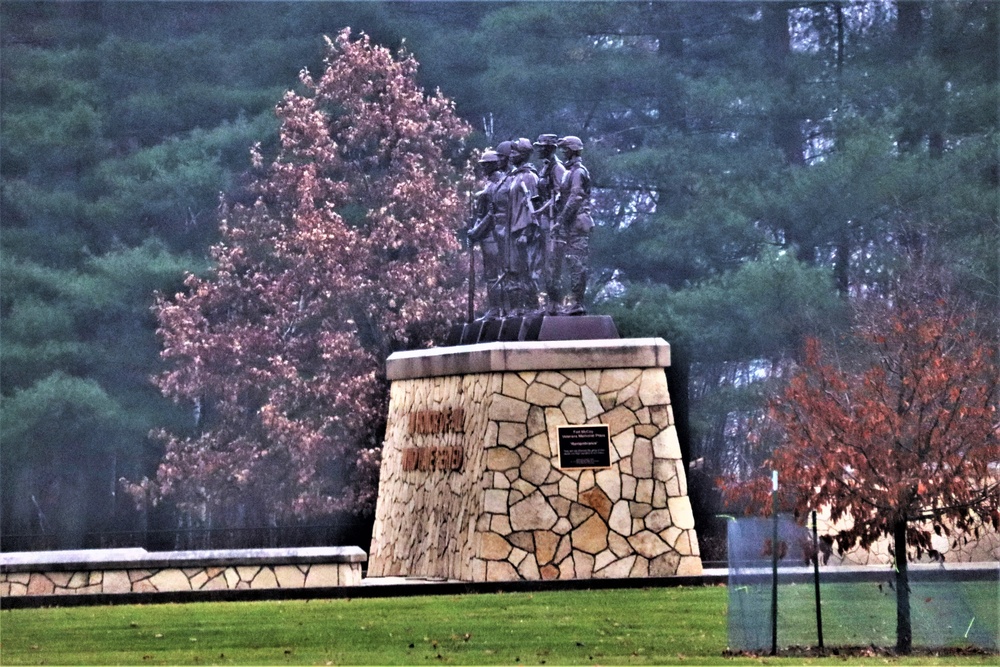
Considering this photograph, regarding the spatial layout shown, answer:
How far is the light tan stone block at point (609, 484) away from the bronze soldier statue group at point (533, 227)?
76.5 inches

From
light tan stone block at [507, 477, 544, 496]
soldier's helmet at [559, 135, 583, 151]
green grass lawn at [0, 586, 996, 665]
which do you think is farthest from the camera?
soldier's helmet at [559, 135, 583, 151]

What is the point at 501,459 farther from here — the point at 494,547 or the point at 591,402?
the point at 591,402

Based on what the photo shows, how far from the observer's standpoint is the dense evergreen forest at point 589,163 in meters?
33.3

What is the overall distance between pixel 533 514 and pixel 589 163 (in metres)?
18.1

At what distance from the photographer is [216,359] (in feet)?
107

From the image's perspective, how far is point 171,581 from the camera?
61.6ft

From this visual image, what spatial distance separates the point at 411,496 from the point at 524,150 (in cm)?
397

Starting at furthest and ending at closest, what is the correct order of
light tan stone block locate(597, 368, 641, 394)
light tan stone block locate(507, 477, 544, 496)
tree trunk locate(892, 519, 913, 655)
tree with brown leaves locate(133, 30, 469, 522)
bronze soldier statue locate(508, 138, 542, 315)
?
tree with brown leaves locate(133, 30, 469, 522) < bronze soldier statue locate(508, 138, 542, 315) < light tan stone block locate(597, 368, 641, 394) < light tan stone block locate(507, 477, 544, 496) < tree trunk locate(892, 519, 913, 655)

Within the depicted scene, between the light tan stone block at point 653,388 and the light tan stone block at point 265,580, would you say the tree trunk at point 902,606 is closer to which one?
the light tan stone block at point 653,388

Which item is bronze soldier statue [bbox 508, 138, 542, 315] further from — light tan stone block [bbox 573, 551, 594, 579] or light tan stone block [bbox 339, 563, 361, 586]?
light tan stone block [bbox 339, 563, 361, 586]

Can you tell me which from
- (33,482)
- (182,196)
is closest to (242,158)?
(182,196)

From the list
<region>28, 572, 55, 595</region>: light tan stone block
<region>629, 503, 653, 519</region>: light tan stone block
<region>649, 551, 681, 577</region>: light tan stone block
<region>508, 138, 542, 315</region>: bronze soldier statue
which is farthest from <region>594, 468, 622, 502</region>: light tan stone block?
<region>28, 572, 55, 595</region>: light tan stone block

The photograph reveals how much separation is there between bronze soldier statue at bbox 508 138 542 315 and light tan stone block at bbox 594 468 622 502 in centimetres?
237

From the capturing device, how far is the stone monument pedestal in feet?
60.7
